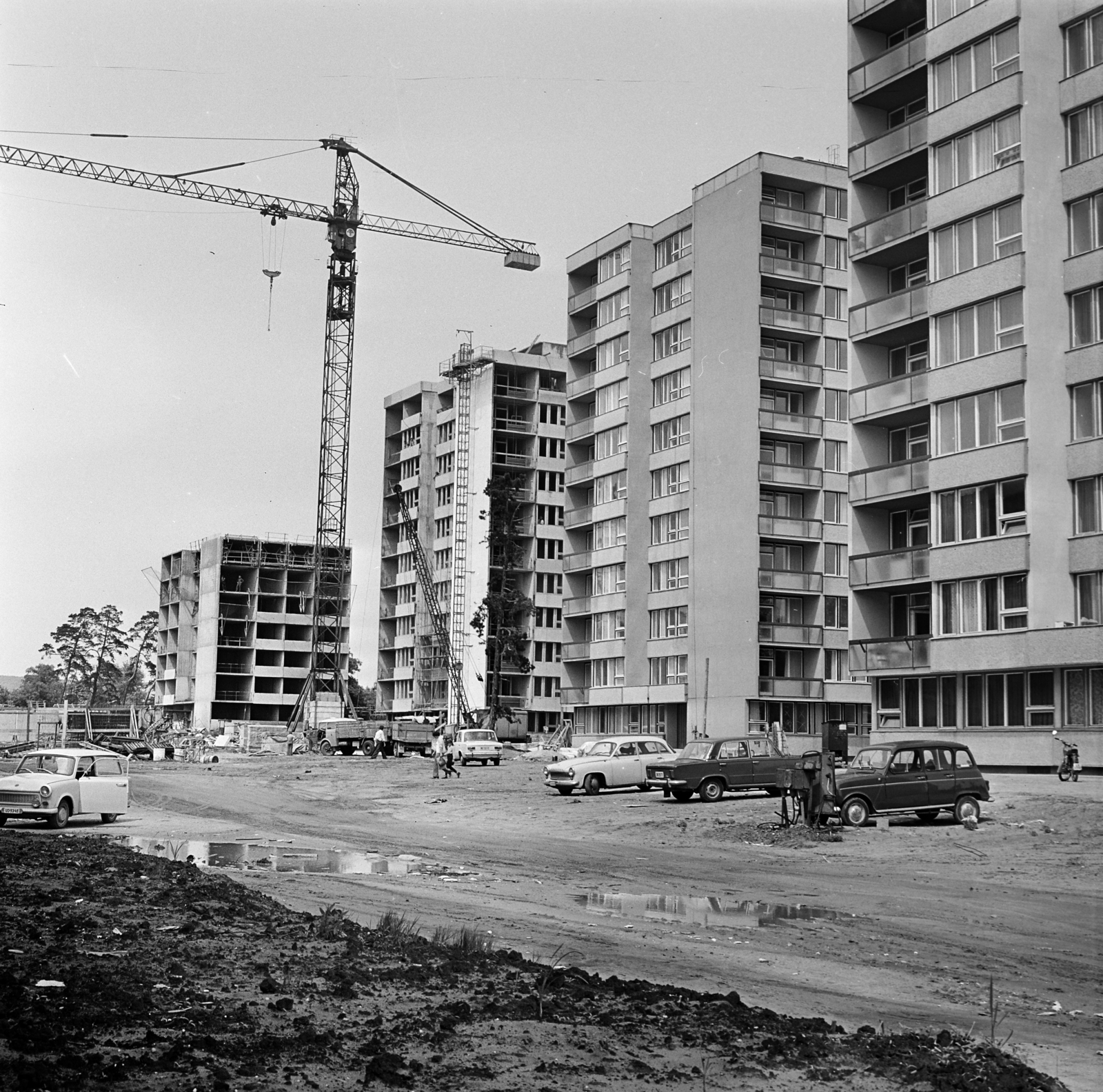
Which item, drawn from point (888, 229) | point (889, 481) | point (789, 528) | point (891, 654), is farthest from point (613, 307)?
point (891, 654)

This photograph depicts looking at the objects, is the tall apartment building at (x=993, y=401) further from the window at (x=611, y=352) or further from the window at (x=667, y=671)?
the window at (x=611, y=352)

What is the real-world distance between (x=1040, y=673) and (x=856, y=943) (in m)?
25.9

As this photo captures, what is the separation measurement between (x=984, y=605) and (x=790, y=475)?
27.1 m

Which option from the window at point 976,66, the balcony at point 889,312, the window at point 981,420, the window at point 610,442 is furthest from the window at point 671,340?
the window at point 981,420

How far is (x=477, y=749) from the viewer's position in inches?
2625

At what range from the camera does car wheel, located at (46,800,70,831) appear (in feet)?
91.7

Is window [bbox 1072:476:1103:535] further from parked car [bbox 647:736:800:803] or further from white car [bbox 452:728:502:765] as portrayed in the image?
white car [bbox 452:728:502:765]

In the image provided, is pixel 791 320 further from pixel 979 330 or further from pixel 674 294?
pixel 979 330

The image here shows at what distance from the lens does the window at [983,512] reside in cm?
3881

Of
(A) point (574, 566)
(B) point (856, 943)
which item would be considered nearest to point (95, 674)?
(A) point (574, 566)

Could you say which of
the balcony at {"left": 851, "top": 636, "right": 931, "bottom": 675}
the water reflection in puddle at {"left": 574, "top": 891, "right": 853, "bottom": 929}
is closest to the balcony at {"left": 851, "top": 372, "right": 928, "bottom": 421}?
the balcony at {"left": 851, "top": 636, "right": 931, "bottom": 675}

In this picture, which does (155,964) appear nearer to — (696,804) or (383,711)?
(696,804)

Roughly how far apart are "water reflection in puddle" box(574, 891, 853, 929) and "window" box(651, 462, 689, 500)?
53.9 metres

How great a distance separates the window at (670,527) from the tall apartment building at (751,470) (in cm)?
10
